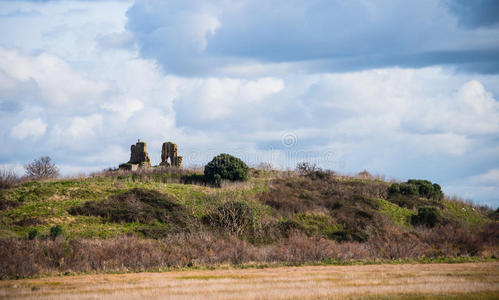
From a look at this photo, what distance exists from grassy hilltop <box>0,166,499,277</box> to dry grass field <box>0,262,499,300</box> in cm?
312

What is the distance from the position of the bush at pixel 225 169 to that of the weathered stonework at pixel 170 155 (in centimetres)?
684

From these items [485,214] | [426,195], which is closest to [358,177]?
[426,195]

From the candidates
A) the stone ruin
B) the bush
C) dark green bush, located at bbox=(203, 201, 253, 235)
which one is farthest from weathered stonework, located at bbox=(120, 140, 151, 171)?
dark green bush, located at bbox=(203, 201, 253, 235)

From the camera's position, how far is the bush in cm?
5006

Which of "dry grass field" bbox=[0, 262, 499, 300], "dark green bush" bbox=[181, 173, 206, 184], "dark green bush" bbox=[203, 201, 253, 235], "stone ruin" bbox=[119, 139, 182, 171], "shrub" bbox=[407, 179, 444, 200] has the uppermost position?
"stone ruin" bbox=[119, 139, 182, 171]

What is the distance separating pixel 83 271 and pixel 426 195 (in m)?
39.8

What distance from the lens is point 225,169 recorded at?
50312 mm

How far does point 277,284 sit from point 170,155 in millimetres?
37718

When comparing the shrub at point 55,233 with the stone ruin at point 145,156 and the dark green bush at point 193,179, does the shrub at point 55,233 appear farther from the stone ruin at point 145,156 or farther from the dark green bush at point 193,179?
the stone ruin at point 145,156

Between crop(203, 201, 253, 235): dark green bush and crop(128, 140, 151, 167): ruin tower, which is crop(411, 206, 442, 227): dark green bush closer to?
crop(203, 201, 253, 235): dark green bush

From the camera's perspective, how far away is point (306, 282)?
71.7 feet

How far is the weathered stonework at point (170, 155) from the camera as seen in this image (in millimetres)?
57062

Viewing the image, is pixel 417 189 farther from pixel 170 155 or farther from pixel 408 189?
pixel 170 155

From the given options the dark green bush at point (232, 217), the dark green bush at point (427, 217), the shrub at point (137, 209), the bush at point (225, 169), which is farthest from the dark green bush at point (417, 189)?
the shrub at point (137, 209)
